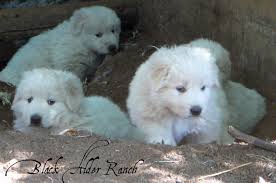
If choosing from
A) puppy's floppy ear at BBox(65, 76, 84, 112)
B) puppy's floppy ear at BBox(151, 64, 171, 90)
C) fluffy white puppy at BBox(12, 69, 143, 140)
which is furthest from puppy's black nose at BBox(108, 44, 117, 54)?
puppy's floppy ear at BBox(151, 64, 171, 90)

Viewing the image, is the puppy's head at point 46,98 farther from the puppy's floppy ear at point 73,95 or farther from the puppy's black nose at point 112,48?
the puppy's black nose at point 112,48

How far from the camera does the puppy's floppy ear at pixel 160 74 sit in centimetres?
540

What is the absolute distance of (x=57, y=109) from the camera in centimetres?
603

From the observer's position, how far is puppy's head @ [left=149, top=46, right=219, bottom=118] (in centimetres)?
536

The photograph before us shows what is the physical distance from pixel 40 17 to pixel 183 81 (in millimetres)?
5084

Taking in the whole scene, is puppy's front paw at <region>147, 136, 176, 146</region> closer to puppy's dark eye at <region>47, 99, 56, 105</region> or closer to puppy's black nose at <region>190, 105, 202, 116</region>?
puppy's black nose at <region>190, 105, 202, 116</region>

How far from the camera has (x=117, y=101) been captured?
823 cm

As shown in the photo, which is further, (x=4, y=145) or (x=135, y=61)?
(x=135, y=61)

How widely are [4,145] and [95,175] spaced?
0.94 meters

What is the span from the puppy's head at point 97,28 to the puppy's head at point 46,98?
3270mm

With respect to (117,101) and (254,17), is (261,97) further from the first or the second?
(117,101)

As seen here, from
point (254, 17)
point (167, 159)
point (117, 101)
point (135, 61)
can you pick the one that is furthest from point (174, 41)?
point (167, 159)

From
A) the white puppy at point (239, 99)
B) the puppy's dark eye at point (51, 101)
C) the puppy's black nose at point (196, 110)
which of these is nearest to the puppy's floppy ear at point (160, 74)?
the puppy's black nose at point (196, 110)

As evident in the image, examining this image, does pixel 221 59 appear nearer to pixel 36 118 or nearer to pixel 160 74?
pixel 160 74
